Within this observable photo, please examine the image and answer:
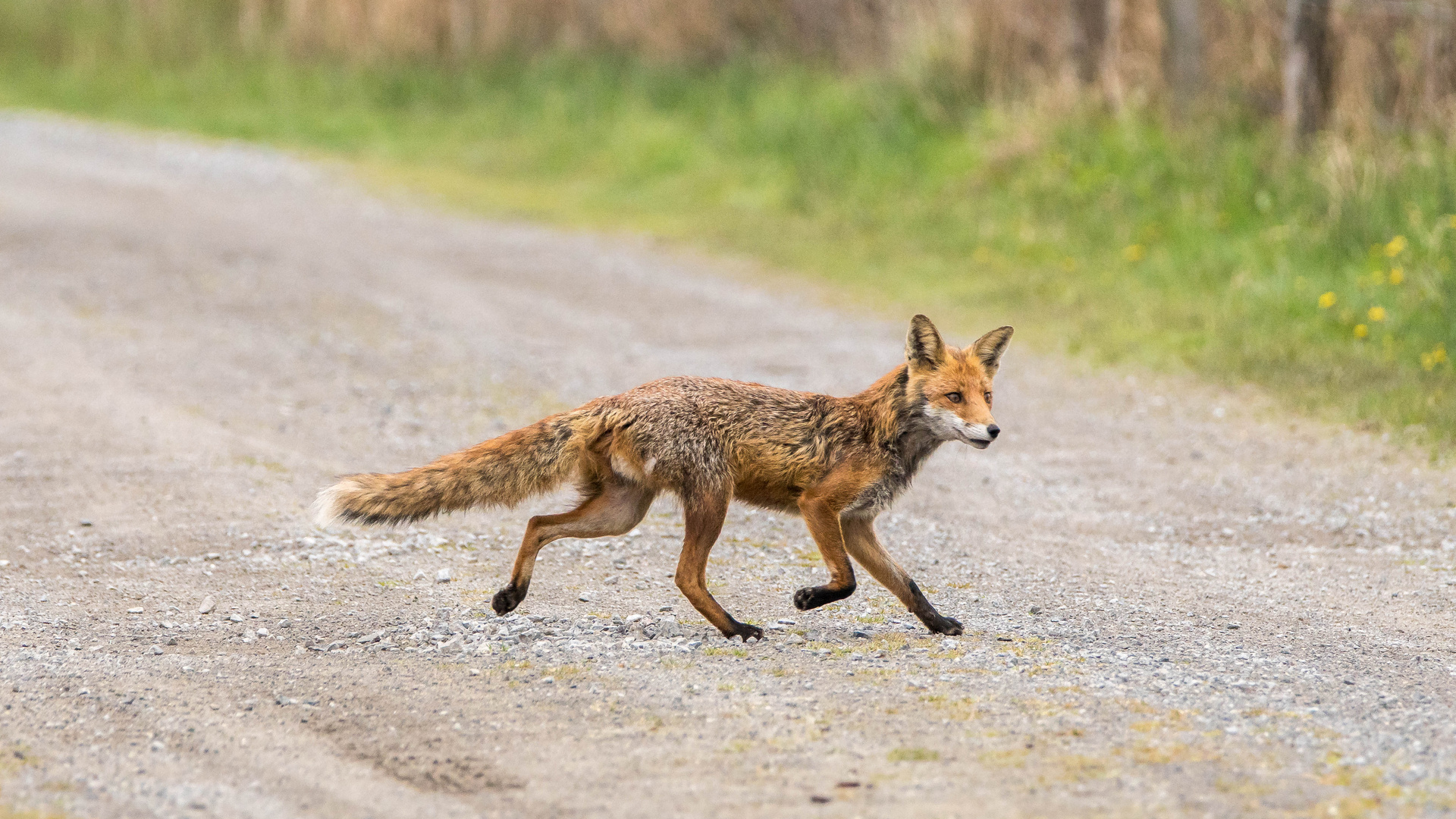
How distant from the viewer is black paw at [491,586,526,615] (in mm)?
5488

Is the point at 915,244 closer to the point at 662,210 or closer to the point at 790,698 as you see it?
the point at 662,210

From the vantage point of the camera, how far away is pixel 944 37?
16.1 m

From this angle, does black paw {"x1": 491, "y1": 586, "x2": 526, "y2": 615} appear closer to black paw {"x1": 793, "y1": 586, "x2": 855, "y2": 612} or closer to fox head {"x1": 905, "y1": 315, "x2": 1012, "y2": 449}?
black paw {"x1": 793, "y1": 586, "x2": 855, "y2": 612}

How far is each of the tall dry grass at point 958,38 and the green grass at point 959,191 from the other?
388 millimetres

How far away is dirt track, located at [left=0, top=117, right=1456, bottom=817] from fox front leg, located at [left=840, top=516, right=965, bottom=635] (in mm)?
146

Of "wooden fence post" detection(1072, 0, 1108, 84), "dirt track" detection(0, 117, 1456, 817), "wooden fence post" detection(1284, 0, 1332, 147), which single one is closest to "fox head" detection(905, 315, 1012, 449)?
"dirt track" detection(0, 117, 1456, 817)

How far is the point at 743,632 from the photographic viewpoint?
534cm

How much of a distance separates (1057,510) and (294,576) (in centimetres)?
346

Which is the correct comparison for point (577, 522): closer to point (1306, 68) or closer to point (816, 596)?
point (816, 596)

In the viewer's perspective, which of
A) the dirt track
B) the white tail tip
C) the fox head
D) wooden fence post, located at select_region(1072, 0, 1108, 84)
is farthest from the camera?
wooden fence post, located at select_region(1072, 0, 1108, 84)

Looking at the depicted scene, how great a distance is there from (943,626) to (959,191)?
9.41 metres

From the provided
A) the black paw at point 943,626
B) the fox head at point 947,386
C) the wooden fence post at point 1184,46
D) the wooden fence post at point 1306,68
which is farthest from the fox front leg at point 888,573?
the wooden fence post at point 1184,46

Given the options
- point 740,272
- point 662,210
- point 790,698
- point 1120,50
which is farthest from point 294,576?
point 1120,50

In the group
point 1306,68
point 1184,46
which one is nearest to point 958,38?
point 1184,46
